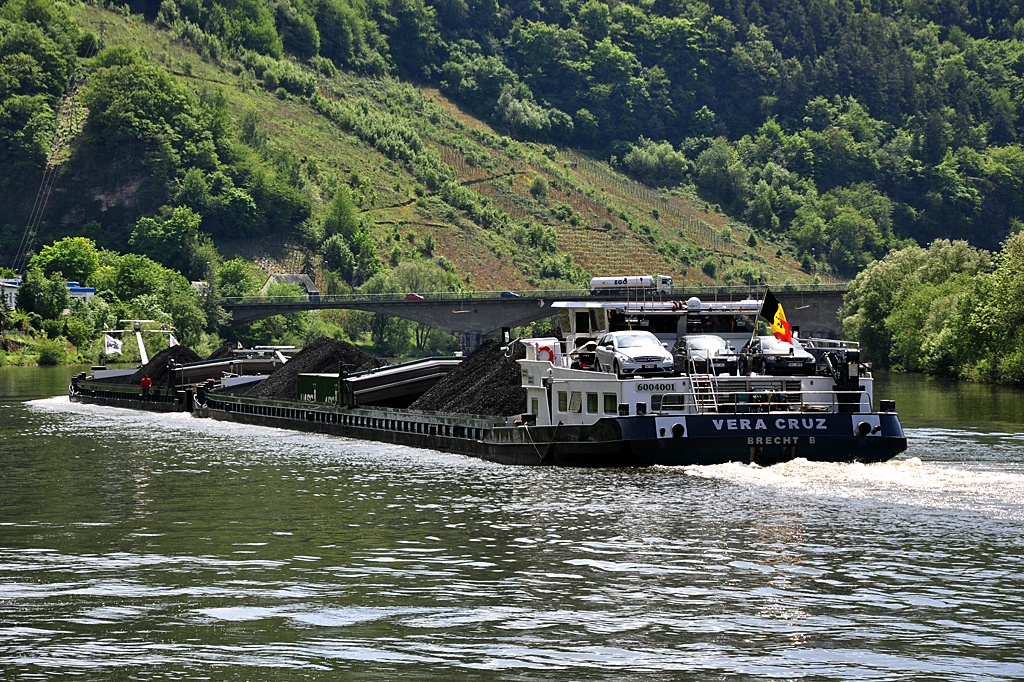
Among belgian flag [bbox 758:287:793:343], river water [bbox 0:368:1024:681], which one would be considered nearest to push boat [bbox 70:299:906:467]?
river water [bbox 0:368:1024:681]

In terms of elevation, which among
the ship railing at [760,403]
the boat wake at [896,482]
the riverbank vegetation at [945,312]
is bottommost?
the boat wake at [896,482]

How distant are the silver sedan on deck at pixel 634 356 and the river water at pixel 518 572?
3.68 metres

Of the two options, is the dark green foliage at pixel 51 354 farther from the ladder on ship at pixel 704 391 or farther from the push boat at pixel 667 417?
the ladder on ship at pixel 704 391

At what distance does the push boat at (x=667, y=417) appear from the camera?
4397 centimetres

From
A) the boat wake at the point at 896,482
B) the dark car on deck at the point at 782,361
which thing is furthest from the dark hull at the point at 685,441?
the dark car on deck at the point at 782,361

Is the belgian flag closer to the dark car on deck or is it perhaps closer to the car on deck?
the dark car on deck

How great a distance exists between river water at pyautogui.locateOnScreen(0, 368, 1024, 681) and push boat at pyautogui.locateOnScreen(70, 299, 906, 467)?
92cm

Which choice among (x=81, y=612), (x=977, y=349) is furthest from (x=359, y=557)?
(x=977, y=349)

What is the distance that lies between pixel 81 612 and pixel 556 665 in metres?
9.94

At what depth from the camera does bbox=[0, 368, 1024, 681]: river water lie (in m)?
22.5

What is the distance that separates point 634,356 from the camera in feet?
154

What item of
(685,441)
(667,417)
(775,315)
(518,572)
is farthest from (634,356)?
(518,572)

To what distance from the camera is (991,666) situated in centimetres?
2170

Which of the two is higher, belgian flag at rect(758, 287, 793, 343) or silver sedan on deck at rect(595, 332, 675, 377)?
belgian flag at rect(758, 287, 793, 343)
